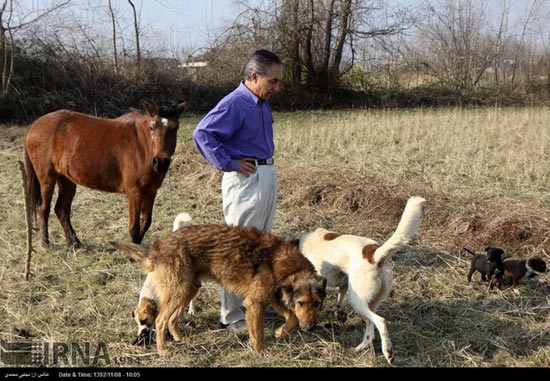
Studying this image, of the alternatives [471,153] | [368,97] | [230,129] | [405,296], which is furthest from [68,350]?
[368,97]

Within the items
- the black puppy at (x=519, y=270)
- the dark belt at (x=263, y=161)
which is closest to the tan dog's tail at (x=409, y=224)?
the dark belt at (x=263, y=161)

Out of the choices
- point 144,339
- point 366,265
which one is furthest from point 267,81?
point 144,339

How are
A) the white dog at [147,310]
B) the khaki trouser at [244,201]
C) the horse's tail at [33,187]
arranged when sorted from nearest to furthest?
the white dog at [147,310], the khaki trouser at [244,201], the horse's tail at [33,187]

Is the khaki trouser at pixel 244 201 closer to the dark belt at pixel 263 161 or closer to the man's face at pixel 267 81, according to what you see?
the dark belt at pixel 263 161

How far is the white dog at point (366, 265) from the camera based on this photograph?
13.4 ft

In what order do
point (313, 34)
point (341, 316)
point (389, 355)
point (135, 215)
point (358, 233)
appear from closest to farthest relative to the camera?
point (389, 355) → point (341, 316) → point (135, 215) → point (358, 233) → point (313, 34)

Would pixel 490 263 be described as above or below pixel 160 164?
below

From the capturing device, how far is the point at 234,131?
452 cm

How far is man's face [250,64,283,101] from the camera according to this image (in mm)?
4410

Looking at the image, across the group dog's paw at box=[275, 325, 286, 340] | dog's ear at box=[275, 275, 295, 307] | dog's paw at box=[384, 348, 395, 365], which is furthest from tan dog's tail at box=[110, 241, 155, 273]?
dog's paw at box=[384, 348, 395, 365]

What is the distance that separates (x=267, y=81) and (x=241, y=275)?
1.60 meters

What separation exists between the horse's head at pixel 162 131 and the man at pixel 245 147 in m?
1.66

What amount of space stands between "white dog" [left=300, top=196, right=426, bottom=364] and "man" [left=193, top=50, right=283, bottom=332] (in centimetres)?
63

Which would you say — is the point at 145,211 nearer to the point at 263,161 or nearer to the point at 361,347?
the point at 263,161
